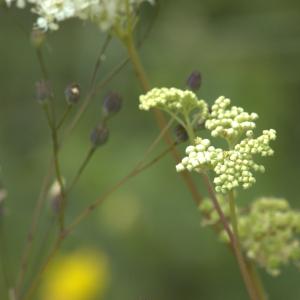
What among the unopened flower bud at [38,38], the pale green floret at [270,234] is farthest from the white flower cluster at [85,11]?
the pale green floret at [270,234]

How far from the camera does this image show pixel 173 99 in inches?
68.6

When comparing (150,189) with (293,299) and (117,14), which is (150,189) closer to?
(293,299)

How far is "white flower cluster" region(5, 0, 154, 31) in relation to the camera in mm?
1993

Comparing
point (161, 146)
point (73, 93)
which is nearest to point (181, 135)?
point (73, 93)

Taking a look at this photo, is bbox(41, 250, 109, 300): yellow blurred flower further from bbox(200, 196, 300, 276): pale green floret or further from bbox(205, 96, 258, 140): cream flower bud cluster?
bbox(205, 96, 258, 140): cream flower bud cluster

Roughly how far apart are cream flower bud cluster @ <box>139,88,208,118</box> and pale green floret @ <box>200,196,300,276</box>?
15.1 inches

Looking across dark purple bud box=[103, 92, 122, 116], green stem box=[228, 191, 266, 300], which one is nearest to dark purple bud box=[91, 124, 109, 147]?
dark purple bud box=[103, 92, 122, 116]

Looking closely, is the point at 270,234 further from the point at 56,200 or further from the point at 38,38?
the point at 38,38

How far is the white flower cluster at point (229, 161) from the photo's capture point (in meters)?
1.54

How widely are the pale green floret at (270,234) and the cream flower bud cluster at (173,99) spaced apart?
0.38 metres

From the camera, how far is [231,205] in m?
1.67

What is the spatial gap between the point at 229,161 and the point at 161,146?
267cm

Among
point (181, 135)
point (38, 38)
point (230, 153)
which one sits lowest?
point (230, 153)

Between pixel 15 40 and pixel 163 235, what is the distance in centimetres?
177
